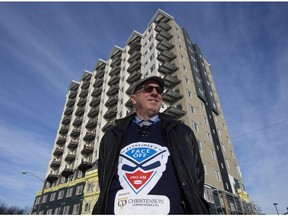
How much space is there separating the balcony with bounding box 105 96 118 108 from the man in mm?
33095

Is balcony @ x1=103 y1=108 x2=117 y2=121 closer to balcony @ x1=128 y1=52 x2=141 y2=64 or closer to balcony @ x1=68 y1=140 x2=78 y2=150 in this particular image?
balcony @ x1=68 y1=140 x2=78 y2=150

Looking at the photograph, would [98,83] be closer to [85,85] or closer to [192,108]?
[85,85]

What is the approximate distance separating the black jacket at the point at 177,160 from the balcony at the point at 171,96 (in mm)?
24486

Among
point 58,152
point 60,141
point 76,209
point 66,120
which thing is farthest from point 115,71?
point 76,209

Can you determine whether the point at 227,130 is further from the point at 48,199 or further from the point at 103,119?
the point at 48,199

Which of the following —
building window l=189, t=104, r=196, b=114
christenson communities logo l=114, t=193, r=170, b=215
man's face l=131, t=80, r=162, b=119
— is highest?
building window l=189, t=104, r=196, b=114

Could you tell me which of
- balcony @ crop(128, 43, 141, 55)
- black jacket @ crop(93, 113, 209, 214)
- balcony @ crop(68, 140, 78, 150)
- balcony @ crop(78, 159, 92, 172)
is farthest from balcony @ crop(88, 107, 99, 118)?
black jacket @ crop(93, 113, 209, 214)

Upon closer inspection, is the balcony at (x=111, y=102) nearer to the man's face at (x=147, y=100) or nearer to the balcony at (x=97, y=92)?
the balcony at (x=97, y=92)

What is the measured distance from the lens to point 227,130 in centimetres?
3728

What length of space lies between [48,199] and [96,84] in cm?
2552

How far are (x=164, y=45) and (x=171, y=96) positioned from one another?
11238mm

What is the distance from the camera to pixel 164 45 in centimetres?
3391

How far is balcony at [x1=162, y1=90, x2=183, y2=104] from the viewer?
27292mm

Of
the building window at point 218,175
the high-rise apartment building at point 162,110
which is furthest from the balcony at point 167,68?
the building window at point 218,175
